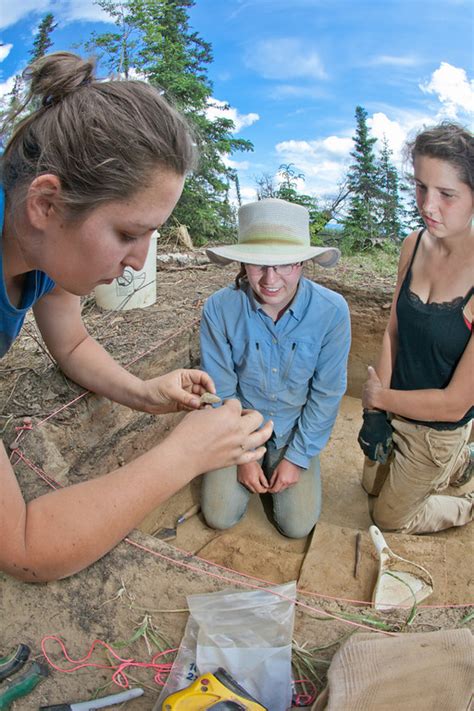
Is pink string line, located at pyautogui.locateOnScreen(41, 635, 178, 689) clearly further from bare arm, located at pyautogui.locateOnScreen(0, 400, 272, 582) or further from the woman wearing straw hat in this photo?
the woman wearing straw hat

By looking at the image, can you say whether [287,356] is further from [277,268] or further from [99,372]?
[99,372]

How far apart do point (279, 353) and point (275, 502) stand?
2.94ft

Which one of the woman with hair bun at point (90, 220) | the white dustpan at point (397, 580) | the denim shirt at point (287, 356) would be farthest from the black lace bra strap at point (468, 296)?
the woman with hair bun at point (90, 220)

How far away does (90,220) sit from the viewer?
1384 mm

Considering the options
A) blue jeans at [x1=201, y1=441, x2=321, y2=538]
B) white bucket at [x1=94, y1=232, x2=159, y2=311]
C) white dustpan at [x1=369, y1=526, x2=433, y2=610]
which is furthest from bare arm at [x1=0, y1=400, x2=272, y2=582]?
white bucket at [x1=94, y1=232, x2=159, y2=311]

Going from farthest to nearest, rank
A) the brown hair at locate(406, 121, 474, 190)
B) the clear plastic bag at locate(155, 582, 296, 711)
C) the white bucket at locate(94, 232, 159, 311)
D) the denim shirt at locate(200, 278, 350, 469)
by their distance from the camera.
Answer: the white bucket at locate(94, 232, 159, 311)
the denim shirt at locate(200, 278, 350, 469)
the brown hair at locate(406, 121, 474, 190)
the clear plastic bag at locate(155, 582, 296, 711)

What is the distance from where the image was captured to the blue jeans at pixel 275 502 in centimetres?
293

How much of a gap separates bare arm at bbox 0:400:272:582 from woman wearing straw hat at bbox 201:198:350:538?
1129 mm

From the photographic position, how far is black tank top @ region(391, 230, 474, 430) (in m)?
2.52

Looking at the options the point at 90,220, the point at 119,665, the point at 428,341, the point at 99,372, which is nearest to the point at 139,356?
the point at 99,372

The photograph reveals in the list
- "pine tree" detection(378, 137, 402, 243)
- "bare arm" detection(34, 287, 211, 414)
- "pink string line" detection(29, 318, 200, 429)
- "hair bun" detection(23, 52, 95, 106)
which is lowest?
"pine tree" detection(378, 137, 402, 243)

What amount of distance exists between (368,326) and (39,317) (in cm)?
292

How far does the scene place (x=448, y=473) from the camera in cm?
296

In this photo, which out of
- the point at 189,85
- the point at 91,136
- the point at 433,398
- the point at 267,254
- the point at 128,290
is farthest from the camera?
the point at 189,85
